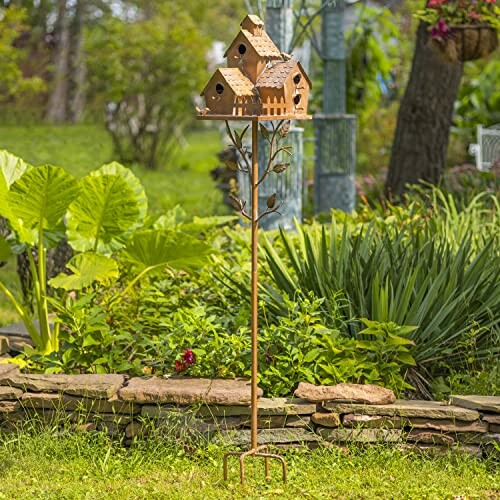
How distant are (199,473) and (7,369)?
1.14 meters

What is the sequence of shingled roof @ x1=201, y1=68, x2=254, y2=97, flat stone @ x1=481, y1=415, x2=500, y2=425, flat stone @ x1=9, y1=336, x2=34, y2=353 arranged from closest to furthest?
shingled roof @ x1=201, y1=68, x2=254, y2=97
flat stone @ x1=481, y1=415, x2=500, y2=425
flat stone @ x1=9, y1=336, x2=34, y2=353

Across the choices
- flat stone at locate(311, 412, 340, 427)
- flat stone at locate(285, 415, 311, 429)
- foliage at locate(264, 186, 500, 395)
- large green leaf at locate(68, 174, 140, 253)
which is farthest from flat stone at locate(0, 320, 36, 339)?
flat stone at locate(311, 412, 340, 427)

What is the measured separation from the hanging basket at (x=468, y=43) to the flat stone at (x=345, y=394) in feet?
13.1

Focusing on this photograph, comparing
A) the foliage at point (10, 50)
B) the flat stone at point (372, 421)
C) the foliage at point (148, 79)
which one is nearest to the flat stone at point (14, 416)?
the flat stone at point (372, 421)

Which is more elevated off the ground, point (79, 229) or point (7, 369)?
point (79, 229)

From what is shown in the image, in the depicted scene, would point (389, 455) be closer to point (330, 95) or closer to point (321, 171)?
point (321, 171)

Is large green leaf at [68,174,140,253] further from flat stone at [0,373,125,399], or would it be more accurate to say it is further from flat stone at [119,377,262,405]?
flat stone at [119,377,262,405]

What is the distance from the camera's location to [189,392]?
4.29 metres

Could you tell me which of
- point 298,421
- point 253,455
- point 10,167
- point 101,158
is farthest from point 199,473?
point 101,158

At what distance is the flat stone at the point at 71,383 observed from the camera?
14.3ft

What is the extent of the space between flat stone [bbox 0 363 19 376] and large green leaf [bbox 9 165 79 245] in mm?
646

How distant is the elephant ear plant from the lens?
4.74 meters

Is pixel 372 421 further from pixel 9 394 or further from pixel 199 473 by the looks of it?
pixel 9 394

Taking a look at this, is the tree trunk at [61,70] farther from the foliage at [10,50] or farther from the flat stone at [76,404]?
the flat stone at [76,404]
